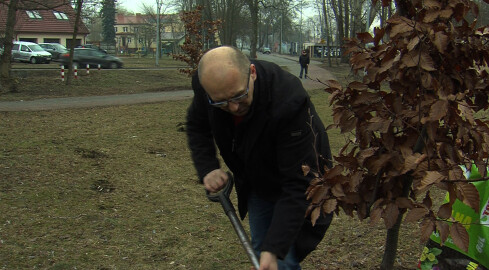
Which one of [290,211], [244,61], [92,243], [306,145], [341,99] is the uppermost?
[244,61]

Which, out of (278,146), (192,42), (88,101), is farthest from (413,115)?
(88,101)

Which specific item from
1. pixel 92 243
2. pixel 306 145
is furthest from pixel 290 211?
pixel 92 243

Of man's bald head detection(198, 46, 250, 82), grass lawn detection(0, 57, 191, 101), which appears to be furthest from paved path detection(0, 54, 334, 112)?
man's bald head detection(198, 46, 250, 82)

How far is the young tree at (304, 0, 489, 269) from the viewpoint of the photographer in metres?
2.08

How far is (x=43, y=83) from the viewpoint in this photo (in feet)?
60.6

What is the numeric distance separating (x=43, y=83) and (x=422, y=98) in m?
18.2

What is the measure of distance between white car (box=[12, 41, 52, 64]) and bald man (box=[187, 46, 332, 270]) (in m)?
31.9

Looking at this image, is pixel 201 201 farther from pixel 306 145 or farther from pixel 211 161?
pixel 306 145

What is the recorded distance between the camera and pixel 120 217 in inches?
182

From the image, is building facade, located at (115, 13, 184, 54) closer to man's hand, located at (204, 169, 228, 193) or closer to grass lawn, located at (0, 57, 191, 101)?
grass lawn, located at (0, 57, 191, 101)

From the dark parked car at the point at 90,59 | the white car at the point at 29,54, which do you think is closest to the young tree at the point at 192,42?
the dark parked car at the point at 90,59

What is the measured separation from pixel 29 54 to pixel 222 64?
32536mm

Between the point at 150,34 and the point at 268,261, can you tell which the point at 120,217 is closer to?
the point at 268,261

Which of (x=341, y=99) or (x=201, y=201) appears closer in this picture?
(x=341, y=99)
